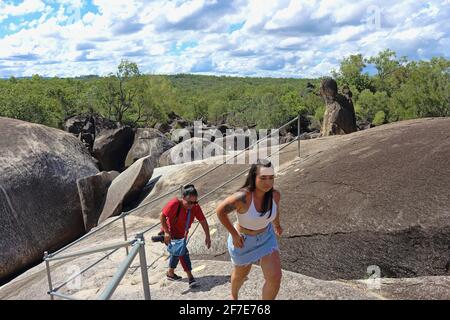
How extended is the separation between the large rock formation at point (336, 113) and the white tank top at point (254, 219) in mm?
12712

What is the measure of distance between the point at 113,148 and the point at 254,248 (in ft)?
63.2


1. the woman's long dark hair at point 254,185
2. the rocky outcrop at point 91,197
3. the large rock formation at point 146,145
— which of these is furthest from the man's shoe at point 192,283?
the large rock formation at point 146,145

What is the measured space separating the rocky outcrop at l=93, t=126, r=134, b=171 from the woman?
1878 centimetres

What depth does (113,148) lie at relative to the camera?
907 inches

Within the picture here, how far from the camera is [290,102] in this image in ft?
205

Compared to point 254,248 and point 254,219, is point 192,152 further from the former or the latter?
point 254,219

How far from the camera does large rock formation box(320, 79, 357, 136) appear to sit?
16812mm

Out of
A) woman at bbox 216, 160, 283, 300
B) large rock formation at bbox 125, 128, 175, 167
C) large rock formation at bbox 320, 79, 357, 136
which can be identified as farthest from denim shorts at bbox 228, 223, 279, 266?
large rock formation at bbox 125, 128, 175, 167

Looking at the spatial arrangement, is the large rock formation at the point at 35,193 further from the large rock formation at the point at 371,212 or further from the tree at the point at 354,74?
the tree at the point at 354,74

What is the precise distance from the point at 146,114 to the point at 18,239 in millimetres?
39460

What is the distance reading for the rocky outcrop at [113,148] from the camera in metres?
22.7

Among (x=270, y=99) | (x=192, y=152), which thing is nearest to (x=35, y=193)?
(x=192, y=152)
